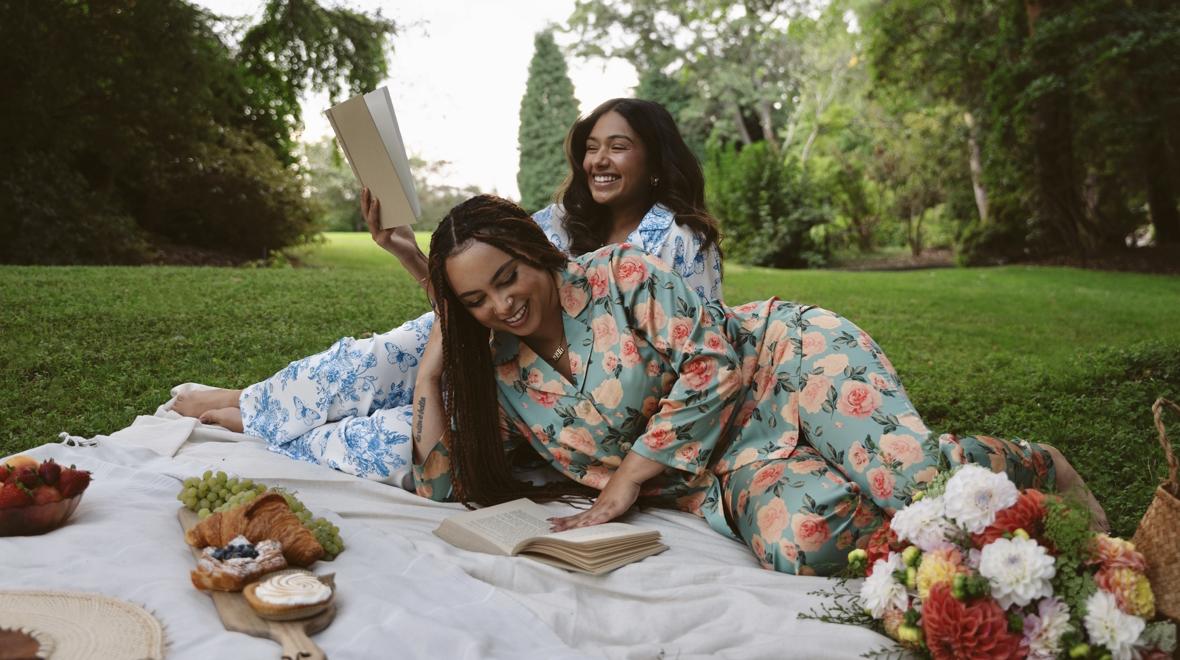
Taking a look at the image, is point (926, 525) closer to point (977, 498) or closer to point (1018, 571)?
point (977, 498)

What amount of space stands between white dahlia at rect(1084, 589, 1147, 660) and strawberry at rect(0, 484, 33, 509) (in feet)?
10.0

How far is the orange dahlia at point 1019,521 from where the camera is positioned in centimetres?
241

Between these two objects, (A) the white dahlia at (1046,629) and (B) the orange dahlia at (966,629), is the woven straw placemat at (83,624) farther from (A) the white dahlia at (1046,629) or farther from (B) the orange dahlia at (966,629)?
(A) the white dahlia at (1046,629)

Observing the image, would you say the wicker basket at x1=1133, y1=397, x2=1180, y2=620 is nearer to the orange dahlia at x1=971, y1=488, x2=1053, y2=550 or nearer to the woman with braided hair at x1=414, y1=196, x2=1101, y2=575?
the orange dahlia at x1=971, y1=488, x2=1053, y2=550

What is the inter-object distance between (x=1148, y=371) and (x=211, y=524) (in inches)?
250

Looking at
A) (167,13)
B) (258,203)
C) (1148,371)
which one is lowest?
(1148,371)

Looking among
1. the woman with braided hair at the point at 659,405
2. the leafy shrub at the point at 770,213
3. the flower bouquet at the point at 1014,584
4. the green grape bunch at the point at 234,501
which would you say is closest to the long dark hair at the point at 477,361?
the woman with braided hair at the point at 659,405

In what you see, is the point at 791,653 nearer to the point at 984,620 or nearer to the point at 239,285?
the point at 984,620

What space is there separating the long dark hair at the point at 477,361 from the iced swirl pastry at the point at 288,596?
1.08 m

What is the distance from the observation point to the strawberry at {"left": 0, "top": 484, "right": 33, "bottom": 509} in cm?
292

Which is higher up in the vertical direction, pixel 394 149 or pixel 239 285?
pixel 394 149

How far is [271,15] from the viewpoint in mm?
14664

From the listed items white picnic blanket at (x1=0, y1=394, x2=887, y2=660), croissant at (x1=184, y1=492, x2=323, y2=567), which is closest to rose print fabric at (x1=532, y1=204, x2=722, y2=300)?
white picnic blanket at (x1=0, y1=394, x2=887, y2=660)

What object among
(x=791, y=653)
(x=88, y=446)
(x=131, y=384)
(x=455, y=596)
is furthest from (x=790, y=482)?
(x=131, y=384)
